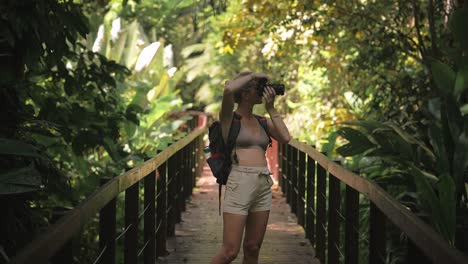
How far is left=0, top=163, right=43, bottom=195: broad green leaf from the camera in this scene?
3.33m

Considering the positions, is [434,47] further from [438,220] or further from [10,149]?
[10,149]

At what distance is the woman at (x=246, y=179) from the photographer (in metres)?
5.11

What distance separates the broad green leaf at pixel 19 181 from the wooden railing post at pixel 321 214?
4398mm

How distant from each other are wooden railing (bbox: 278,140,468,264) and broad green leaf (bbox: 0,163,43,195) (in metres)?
1.59

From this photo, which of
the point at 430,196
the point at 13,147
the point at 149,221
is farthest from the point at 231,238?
the point at 13,147

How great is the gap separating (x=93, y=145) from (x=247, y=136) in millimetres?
1603

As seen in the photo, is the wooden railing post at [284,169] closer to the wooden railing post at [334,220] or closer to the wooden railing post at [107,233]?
the wooden railing post at [334,220]

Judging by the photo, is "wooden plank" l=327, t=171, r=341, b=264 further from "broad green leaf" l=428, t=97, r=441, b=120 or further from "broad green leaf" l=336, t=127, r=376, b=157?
"broad green leaf" l=428, t=97, r=441, b=120

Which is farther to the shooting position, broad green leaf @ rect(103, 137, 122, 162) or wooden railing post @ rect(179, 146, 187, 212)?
wooden railing post @ rect(179, 146, 187, 212)

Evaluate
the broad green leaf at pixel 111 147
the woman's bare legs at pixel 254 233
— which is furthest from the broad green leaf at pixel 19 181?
the broad green leaf at pixel 111 147

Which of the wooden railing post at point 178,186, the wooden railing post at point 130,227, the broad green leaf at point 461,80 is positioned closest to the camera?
the wooden railing post at point 130,227

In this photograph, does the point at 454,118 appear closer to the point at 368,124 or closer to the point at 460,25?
the point at 460,25

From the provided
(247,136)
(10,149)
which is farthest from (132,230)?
(10,149)

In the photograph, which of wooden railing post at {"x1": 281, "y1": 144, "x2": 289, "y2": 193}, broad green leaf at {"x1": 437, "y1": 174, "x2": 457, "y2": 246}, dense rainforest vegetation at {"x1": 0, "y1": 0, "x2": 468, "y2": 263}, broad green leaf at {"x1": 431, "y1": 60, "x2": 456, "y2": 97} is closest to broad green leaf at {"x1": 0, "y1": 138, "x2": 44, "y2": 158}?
dense rainforest vegetation at {"x1": 0, "y1": 0, "x2": 468, "y2": 263}
